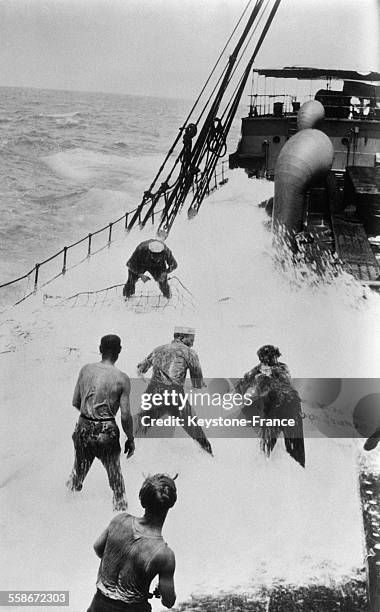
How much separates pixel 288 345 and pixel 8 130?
2.71 meters

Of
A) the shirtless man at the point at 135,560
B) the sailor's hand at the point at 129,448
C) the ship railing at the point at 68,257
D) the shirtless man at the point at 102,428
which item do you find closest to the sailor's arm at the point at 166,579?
the shirtless man at the point at 135,560

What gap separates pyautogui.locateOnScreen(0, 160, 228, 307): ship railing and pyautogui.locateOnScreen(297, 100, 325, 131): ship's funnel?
4.94ft

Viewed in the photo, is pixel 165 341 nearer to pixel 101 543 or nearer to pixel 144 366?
pixel 144 366

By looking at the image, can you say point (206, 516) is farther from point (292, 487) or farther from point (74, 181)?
point (74, 181)

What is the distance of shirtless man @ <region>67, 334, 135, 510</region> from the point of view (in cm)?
480

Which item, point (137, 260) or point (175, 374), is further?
point (137, 260)

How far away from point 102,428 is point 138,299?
1.02 meters

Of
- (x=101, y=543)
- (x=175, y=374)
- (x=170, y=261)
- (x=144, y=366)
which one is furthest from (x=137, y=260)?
(x=101, y=543)

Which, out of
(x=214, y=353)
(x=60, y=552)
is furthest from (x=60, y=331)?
(x=60, y=552)

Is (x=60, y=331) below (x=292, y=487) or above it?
above

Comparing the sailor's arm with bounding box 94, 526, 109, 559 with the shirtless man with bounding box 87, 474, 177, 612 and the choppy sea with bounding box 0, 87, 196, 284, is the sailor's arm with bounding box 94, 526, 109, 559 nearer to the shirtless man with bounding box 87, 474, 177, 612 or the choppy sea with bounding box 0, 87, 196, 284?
the shirtless man with bounding box 87, 474, 177, 612

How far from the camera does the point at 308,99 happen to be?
19.9 feet

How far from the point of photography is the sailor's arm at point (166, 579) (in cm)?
425

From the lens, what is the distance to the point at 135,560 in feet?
13.9
